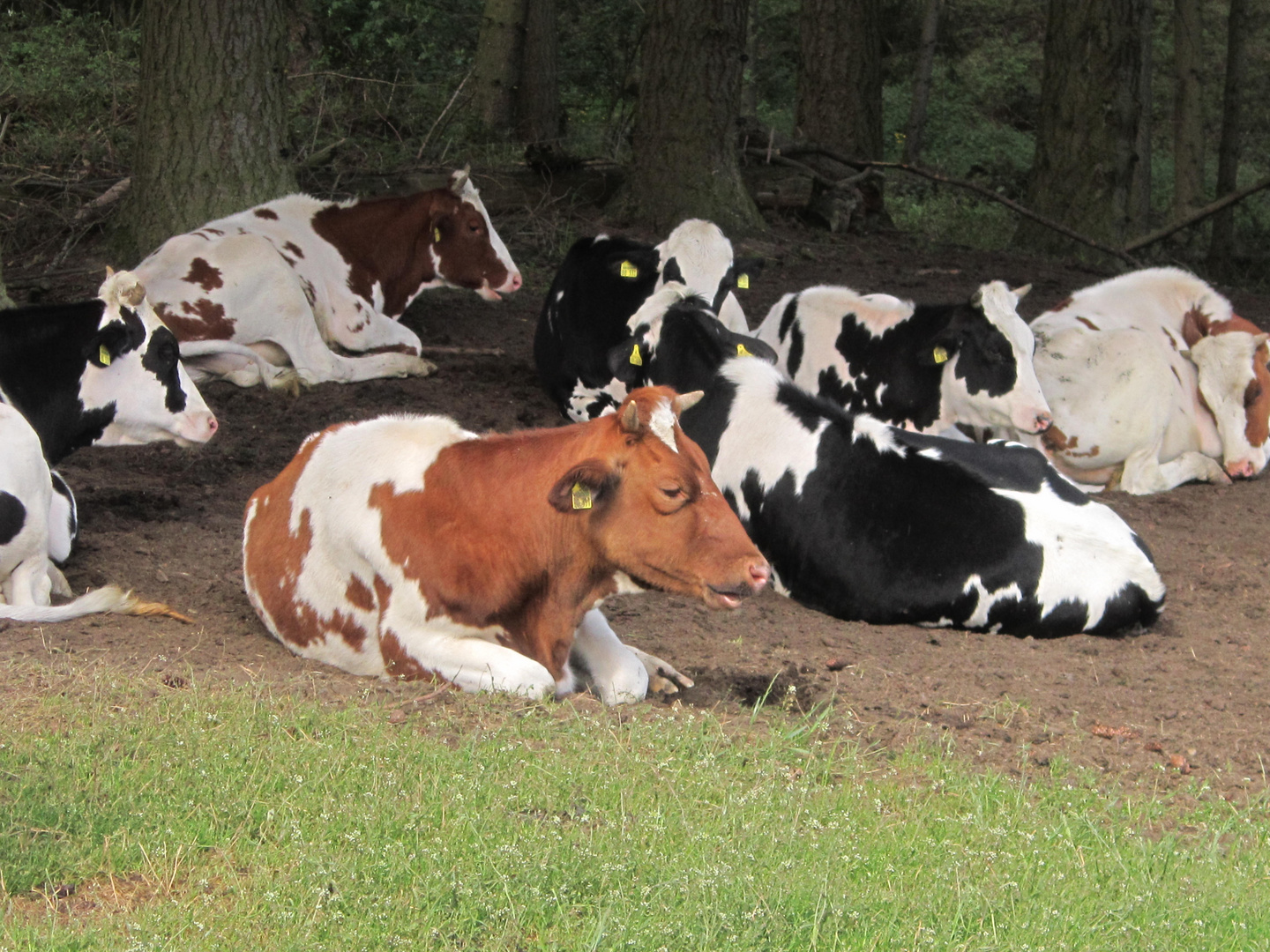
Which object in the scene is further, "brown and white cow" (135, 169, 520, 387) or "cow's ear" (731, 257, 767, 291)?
"brown and white cow" (135, 169, 520, 387)

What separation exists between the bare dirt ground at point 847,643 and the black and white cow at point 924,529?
15 centimetres

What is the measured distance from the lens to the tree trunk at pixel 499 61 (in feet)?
66.9

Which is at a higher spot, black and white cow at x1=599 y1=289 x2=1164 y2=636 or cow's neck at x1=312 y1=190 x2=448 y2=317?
cow's neck at x1=312 y1=190 x2=448 y2=317

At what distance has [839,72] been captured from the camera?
18.7 m

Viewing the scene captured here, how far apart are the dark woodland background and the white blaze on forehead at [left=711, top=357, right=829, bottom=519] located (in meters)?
5.73

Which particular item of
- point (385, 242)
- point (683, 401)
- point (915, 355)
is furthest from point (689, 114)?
point (683, 401)

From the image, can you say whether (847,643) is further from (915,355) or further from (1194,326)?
(1194,326)

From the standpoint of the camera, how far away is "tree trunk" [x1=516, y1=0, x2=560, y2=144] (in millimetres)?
20656

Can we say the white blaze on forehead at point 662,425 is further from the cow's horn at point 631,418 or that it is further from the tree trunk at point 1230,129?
the tree trunk at point 1230,129

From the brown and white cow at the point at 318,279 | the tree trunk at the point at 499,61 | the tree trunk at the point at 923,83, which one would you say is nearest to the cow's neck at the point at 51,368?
the brown and white cow at the point at 318,279

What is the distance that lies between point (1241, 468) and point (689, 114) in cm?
701

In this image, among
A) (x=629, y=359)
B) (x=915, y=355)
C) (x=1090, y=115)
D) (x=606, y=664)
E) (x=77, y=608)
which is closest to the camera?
(x=606, y=664)

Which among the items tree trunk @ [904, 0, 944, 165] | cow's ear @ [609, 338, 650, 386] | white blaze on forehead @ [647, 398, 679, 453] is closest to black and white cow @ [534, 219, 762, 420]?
cow's ear @ [609, 338, 650, 386]

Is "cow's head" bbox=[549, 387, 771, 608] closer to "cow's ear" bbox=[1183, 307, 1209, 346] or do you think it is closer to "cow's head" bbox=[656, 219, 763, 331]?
"cow's head" bbox=[656, 219, 763, 331]
